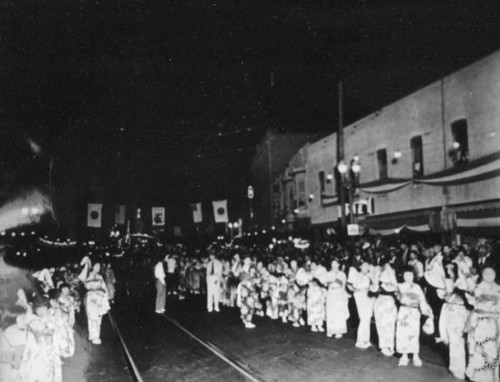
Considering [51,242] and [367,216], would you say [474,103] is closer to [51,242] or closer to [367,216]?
[367,216]

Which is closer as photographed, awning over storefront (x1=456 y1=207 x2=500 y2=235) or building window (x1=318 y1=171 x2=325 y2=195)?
awning over storefront (x1=456 y1=207 x2=500 y2=235)

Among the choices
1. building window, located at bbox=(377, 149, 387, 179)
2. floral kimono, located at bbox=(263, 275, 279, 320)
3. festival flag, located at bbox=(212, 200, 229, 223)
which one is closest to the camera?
floral kimono, located at bbox=(263, 275, 279, 320)

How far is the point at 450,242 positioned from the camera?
15.6m

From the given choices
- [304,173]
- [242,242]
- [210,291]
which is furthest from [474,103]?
[242,242]

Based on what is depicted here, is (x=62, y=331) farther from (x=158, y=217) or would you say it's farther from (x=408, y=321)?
(x=158, y=217)

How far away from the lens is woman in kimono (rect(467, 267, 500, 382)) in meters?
7.30

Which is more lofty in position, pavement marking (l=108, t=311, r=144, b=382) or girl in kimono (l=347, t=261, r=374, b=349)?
girl in kimono (l=347, t=261, r=374, b=349)

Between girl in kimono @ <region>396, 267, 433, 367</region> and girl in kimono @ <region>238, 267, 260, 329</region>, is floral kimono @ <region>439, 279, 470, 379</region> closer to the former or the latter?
girl in kimono @ <region>396, 267, 433, 367</region>

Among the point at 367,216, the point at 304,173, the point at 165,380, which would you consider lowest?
the point at 165,380

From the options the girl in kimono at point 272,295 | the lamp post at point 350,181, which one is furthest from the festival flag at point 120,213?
the girl in kimono at point 272,295

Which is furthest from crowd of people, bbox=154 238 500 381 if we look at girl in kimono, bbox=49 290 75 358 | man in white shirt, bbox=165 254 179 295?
girl in kimono, bbox=49 290 75 358

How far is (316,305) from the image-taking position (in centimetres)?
1213

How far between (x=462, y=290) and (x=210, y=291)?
10342 mm

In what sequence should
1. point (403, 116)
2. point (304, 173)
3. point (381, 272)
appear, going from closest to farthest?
point (381, 272) < point (403, 116) < point (304, 173)
